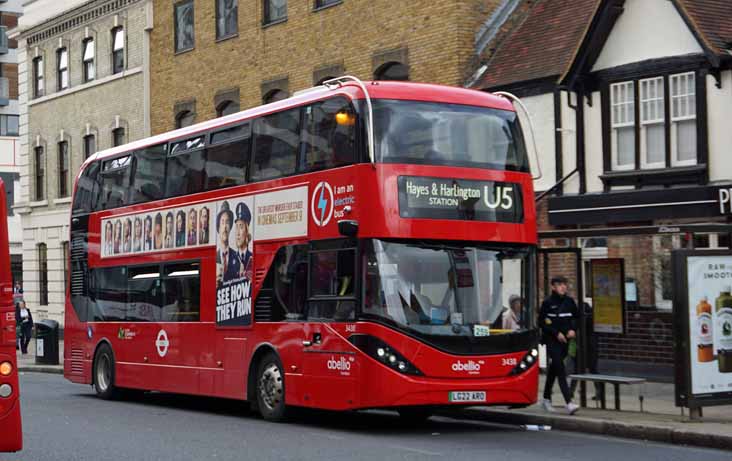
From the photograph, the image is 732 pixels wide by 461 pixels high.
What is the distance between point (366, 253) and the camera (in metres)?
14.8

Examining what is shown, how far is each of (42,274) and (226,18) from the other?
47.6 ft

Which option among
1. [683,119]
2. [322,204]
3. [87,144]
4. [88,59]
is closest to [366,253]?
[322,204]

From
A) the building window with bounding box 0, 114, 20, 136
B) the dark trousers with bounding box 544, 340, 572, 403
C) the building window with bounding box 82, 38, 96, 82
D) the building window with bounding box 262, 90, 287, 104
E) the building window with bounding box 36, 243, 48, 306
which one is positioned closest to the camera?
the dark trousers with bounding box 544, 340, 572, 403

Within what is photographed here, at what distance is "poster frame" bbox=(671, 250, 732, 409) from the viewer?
14.8 m

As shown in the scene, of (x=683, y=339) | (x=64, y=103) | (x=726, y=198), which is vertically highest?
(x=64, y=103)

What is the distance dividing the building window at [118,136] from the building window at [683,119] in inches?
842

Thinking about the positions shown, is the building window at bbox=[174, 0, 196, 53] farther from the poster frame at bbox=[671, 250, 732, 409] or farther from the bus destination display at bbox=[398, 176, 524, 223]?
the poster frame at bbox=[671, 250, 732, 409]

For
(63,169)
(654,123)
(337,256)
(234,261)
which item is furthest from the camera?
(63,169)

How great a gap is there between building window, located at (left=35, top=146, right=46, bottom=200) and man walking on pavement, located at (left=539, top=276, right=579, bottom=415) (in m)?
30.1

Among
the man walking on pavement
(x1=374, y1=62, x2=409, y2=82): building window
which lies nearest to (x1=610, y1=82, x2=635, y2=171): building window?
the man walking on pavement

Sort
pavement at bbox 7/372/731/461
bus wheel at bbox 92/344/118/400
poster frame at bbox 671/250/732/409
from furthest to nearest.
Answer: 1. bus wheel at bbox 92/344/118/400
2. poster frame at bbox 671/250/732/409
3. pavement at bbox 7/372/731/461

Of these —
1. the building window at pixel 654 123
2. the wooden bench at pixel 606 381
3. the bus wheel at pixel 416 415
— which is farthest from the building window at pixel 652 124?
the bus wheel at pixel 416 415

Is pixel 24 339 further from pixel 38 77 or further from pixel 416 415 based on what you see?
pixel 416 415

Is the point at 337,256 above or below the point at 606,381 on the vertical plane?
above
